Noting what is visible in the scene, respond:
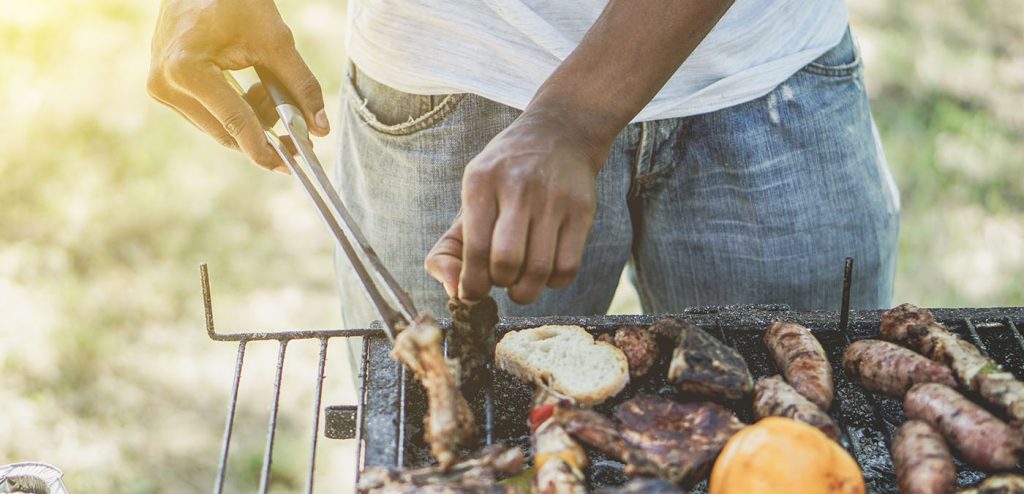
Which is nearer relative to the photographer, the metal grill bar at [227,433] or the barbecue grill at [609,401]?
the metal grill bar at [227,433]

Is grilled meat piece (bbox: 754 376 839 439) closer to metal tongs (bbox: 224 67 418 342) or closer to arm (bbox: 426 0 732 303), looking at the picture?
arm (bbox: 426 0 732 303)

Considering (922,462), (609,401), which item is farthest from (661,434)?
(922,462)

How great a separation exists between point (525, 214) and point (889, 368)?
38.2 inches

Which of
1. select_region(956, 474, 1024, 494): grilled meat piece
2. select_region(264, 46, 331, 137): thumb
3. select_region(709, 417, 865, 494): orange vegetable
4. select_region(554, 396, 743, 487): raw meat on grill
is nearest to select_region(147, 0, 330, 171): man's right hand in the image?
select_region(264, 46, 331, 137): thumb

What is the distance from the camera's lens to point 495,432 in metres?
2.19

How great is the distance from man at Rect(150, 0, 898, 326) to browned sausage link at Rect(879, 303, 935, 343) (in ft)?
1.54

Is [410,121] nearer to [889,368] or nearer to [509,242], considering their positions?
[509,242]

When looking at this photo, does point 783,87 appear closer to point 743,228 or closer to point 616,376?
point 743,228

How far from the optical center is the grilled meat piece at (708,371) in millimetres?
2020

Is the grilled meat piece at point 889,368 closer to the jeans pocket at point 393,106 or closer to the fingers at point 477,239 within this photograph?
the fingers at point 477,239

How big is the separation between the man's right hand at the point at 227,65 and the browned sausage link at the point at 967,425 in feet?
5.44

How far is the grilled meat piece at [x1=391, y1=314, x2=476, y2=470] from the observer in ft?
5.85

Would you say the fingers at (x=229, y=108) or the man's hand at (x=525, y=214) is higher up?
the fingers at (x=229, y=108)

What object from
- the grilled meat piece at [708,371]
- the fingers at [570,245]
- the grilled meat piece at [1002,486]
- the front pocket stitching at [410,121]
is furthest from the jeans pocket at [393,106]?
the grilled meat piece at [1002,486]
